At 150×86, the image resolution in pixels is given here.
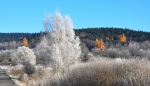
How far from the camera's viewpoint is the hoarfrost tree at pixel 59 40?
33188 mm

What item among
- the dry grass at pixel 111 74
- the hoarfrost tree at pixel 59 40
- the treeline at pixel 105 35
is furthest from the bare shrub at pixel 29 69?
the treeline at pixel 105 35

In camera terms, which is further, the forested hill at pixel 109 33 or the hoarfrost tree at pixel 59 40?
the forested hill at pixel 109 33

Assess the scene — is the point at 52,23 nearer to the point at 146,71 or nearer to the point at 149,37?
the point at 146,71

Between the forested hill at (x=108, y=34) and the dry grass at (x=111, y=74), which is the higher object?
the forested hill at (x=108, y=34)

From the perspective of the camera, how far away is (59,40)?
34.7 meters

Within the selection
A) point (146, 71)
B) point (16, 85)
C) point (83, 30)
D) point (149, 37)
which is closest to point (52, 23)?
point (16, 85)

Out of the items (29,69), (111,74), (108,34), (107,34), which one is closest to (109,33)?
(108,34)

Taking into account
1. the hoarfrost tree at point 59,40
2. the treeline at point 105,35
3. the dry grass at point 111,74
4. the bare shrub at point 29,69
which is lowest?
the bare shrub at point 29,69

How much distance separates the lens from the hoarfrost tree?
33188 millimetres

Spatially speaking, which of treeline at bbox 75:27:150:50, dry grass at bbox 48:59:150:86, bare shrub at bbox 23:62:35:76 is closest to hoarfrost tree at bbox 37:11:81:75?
bare shrub at bbox 23:62:35:76

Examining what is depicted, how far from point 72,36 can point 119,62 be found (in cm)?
2302

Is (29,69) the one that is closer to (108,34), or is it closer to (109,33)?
(108,34)

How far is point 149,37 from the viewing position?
141 meters

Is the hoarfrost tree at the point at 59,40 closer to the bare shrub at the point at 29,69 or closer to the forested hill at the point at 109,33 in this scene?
the bare shrub at the point at 29,69
